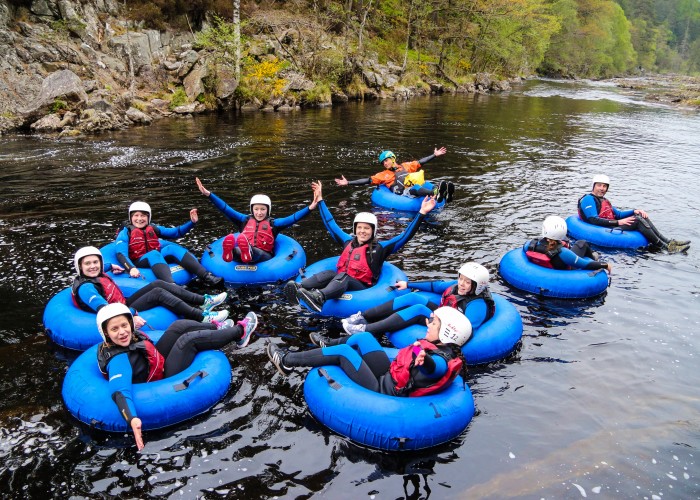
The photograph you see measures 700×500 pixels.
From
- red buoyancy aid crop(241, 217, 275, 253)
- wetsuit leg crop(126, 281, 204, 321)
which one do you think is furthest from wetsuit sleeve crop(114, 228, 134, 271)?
red buoyancy aid crop(241, 217, 275, 253)

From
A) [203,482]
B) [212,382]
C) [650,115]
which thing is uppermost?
[650,115]

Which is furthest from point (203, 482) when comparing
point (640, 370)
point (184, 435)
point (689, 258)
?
point (689, 258)

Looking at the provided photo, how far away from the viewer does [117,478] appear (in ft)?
16.8

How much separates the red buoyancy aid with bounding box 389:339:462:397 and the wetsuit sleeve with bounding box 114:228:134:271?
16.9ft

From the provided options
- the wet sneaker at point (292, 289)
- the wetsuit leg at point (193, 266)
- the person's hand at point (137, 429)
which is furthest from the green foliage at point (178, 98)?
the person's hand at point (137, 429)

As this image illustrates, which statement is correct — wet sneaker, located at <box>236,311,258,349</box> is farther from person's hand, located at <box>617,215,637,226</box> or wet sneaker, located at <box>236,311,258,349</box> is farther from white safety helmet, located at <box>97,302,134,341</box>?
person's hand, located at <box>617,215,637,226</box>

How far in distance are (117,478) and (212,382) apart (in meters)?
1.38

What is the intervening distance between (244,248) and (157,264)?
1492 millimetres

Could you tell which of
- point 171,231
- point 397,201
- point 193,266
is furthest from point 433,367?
point 397,201

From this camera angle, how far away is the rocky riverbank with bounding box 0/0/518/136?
70.8 ft

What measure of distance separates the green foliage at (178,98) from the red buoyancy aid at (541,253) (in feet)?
73.6

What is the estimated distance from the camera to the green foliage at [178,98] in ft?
88.0

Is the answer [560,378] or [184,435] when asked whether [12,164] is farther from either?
[560,378]

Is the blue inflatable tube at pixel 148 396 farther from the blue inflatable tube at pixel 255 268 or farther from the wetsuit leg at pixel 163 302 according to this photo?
the blue inflatable tube at pixel 255 268
